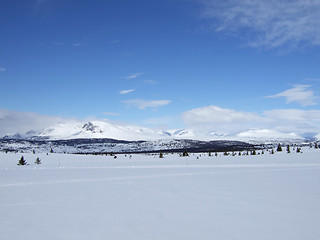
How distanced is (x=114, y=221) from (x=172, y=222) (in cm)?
178

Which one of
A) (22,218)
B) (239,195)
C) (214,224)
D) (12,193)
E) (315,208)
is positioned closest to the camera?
(214,224)

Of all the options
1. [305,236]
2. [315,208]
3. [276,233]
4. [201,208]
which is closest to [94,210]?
[201,208]

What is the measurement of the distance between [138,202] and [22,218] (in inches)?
172

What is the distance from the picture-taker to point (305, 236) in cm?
729

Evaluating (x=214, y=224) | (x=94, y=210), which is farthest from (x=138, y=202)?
(x=214, y=224)

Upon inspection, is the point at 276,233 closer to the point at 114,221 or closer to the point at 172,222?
the point at 172,222

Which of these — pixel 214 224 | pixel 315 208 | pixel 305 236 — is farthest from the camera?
pixel 315 208

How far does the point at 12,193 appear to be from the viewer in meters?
14.4

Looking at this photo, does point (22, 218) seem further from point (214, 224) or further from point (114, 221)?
point (214, 224)

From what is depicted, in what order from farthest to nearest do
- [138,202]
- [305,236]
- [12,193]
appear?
[12,193], [138,202], [305,236]

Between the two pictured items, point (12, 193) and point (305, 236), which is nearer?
point (305, 236)

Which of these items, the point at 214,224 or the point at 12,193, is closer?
the point at 214,224

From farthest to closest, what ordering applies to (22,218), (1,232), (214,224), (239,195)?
(239,195), (22,218), (214,224), (1,232)

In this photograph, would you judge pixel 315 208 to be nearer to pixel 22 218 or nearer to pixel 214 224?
pixel 214 224
